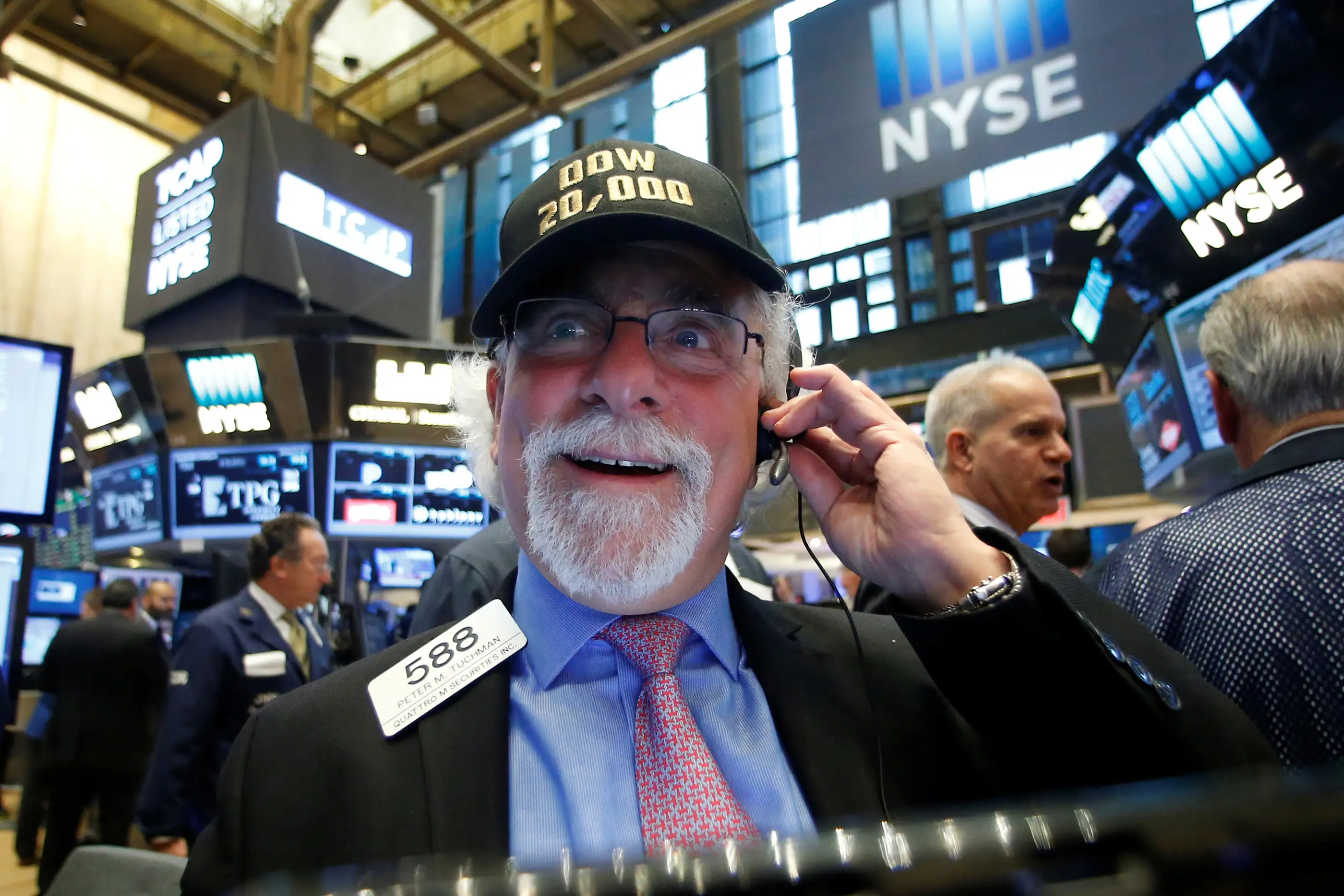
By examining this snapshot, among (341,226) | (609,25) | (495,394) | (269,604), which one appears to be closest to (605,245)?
(495,394)

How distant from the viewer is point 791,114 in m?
4.11

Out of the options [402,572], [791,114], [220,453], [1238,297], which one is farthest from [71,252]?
[1238,297]

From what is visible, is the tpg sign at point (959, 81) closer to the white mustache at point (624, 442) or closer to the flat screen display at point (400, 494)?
the white mustache at point (624, 442)

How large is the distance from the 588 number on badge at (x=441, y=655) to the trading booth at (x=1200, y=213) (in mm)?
2292

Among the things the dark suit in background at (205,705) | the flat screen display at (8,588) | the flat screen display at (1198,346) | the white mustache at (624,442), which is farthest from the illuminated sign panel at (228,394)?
the flat screen display at (1198,346)

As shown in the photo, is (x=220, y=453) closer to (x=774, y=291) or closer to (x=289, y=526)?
(x=289, y=526)

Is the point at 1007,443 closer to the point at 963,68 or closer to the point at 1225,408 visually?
the point at 1225,408

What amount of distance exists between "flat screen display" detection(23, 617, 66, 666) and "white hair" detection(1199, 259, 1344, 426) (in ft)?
32.0

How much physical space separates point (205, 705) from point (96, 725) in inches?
88.9

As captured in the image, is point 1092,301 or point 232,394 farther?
point 232,394

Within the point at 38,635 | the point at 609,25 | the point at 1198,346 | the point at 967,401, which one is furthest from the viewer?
the point at 38,635

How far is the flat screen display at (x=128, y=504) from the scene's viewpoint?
22.8ft

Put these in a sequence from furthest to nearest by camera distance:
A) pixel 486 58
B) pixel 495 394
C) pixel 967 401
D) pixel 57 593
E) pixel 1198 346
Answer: pixel 57 593 → pixel 486 58 → pixel 1198 346 → pixel 967 401 → pixel 495 394

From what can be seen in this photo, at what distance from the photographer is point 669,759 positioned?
114 cm
